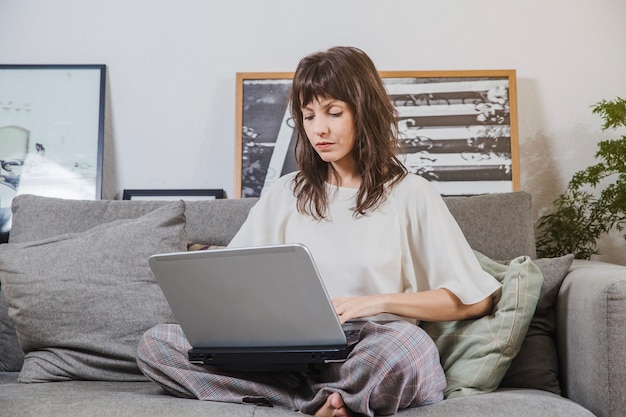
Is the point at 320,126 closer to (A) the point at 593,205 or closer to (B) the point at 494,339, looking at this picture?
(B) the point at 494,339

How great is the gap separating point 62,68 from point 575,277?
74.7 inches

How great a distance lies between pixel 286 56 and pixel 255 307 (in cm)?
152

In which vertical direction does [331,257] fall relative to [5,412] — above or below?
above

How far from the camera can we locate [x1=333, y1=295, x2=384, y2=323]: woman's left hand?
140 centimetres

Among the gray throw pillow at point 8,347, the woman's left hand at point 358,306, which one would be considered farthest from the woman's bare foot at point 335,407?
the gray throw pillow at point 8,347

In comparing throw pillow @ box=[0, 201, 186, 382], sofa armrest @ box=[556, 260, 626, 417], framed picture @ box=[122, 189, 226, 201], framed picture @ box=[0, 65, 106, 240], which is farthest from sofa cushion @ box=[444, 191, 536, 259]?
framed picture @ box=[0, 65, 106, 240]

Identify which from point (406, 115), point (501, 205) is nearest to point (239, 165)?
point (406, 115)

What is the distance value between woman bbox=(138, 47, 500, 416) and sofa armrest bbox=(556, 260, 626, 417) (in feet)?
0.55

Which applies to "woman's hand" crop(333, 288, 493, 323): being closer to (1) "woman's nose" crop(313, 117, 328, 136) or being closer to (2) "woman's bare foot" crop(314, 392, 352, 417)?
(2) "woman's bare foot" crop(314, 392, 352, 417)

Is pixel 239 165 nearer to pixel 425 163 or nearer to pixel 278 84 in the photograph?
pixel 278 84

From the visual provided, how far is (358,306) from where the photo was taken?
4.66 ft

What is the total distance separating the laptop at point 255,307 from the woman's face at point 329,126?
49 cm

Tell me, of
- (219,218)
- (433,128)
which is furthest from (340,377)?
(433,128)

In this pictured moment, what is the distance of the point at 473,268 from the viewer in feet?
5.04
